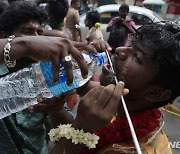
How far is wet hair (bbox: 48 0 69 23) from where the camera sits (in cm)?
375

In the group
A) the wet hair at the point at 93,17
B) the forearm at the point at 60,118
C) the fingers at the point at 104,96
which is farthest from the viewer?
the wet hair at the point at 93,17

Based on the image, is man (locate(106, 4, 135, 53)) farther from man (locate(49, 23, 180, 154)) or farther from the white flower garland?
the white flower garland

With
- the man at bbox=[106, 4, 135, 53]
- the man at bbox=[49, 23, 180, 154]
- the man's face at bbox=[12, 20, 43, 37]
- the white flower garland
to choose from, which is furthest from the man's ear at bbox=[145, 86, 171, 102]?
the man at bbox=[106, 4, 135, 53]

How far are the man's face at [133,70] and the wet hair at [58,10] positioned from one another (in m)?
2.33

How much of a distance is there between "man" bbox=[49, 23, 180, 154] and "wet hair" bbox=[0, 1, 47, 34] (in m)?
1.00

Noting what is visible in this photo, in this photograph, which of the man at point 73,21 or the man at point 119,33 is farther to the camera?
the man at point 73,21

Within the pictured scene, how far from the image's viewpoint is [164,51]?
1.41 meters

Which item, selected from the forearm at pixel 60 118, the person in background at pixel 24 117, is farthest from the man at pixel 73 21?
the forearm at pixel 60 118

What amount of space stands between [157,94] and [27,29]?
4.11ft

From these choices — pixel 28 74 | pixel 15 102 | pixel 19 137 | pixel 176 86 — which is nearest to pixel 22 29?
pixel 28 74

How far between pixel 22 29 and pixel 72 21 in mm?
5133

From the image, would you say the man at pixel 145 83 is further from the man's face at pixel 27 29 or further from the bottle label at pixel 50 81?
the man's face at pixel 27 29

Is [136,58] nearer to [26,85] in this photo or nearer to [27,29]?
[26,85]

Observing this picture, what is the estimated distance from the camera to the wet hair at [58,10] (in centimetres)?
375
